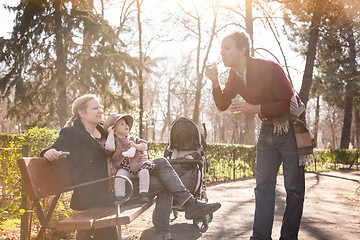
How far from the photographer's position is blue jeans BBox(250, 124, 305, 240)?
395 centimetres

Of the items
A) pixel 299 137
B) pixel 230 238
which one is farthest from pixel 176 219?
pixel 299 137

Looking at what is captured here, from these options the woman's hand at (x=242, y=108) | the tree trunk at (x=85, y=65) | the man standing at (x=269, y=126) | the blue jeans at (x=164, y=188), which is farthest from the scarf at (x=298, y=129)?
the tree trunk at (x=85, y=65)

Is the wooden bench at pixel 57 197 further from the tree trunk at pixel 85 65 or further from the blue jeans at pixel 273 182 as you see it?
the tree trunk at pixel 85 65

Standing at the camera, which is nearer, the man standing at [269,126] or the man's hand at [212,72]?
the man standing at [269,126]

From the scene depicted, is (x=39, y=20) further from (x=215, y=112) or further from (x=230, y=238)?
(x=215, y=112)

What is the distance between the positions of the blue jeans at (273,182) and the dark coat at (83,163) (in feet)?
5.04

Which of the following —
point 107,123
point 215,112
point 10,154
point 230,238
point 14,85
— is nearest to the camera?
point 107,123

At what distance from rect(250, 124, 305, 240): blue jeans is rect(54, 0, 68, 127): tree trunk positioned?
14.4 m

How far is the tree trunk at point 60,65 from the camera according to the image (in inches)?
681

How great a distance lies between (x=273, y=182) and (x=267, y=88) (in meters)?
0.96

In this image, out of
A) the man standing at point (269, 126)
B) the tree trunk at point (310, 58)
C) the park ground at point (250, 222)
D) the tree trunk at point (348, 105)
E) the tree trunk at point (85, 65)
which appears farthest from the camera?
the tree trunk at point (348, 105)

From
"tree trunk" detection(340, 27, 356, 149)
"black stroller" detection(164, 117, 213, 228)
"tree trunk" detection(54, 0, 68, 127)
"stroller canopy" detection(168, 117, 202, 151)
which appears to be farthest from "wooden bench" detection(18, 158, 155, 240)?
"tree trunk" detection(340, 27, 356, 149)

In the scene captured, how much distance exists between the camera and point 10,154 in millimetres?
6449

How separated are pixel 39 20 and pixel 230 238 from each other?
16.2 meters
